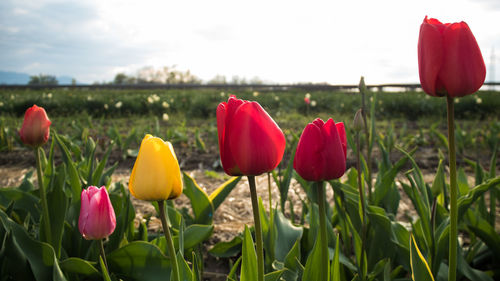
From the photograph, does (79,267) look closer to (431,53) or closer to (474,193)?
(431,53)

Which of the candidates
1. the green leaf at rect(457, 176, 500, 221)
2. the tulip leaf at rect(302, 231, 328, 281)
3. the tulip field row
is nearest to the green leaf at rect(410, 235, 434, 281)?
the tulip field row

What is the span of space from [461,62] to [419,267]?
492 mm

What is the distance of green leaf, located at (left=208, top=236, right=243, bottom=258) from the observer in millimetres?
1603

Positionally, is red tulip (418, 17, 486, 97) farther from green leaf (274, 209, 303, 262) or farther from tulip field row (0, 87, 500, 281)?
green leaf (274, 209, 303, 262)

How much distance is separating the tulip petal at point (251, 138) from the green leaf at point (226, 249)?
41.0 inches

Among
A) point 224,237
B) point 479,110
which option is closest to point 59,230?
point 224,237

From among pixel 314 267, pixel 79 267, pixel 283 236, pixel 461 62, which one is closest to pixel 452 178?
pixel 461 62

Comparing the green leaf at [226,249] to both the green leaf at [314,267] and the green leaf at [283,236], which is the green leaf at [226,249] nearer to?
the green leaf at [283,236]

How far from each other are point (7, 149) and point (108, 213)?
4.22 meters

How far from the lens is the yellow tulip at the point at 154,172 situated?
693 millimetres

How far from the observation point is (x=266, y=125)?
0.64m

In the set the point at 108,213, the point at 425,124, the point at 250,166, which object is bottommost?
the point at 425,124

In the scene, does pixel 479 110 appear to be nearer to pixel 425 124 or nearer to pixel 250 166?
pixel 425 124

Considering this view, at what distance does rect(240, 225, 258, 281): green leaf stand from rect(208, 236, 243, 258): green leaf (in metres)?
0.77
